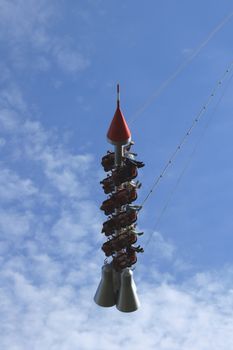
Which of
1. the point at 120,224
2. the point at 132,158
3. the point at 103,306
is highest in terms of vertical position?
the point at 132,158

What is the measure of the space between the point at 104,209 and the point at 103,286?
3263mm

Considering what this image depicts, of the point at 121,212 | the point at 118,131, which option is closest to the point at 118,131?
the point at 118,131

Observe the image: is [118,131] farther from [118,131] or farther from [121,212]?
[121,212]

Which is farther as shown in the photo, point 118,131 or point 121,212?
point 121,212

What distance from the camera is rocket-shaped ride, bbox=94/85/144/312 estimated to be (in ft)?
79.7

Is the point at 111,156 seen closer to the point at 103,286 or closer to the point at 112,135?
the point at 112,135

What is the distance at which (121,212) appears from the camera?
2488 cm

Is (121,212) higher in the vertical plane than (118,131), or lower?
lower

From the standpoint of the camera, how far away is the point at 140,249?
25.5 metres

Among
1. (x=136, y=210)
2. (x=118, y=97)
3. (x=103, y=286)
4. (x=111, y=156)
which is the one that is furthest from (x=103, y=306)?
(x=118, y=97)

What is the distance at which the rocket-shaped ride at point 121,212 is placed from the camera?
24297 millimetres

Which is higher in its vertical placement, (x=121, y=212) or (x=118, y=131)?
(x=118, y=131)

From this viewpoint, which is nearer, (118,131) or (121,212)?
(118,131)

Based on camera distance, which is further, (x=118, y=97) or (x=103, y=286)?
(x=103, y=286)
